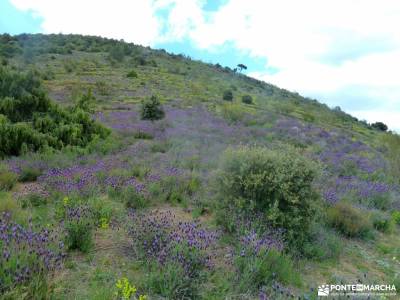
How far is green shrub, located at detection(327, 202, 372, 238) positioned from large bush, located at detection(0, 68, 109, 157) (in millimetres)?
7637

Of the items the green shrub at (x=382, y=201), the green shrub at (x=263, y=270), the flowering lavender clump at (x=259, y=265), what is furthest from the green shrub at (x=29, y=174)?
the green shrub at (x=382, y=201)

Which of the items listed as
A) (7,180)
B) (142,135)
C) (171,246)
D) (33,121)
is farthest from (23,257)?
(142,135)

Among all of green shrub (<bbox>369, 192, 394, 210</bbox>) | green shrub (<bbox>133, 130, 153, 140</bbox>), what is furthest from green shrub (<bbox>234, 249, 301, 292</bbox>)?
green shrub (<bbox>133, 130, 153, 140</bbox>)

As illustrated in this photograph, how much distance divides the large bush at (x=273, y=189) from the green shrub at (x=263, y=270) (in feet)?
3.13

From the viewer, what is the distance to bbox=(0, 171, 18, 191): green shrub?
6993 mm

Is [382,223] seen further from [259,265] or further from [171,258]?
[171,258]

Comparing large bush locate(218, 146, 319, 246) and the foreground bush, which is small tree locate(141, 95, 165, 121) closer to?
large bush locate(218, 146, 319, 246)

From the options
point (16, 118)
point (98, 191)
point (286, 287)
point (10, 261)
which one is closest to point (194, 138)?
point (16, 118)

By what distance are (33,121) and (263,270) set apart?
9.65 meters

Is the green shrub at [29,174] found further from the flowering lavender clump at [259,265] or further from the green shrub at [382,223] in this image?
the green shrub at [382,223]

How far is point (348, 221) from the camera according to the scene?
23.0 feet

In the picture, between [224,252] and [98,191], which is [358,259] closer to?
[224,252]

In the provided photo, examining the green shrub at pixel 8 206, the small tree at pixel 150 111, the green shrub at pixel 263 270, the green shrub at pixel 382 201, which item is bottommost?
the green shrub at pixel 8 206

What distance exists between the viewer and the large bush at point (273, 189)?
18.5 ft
